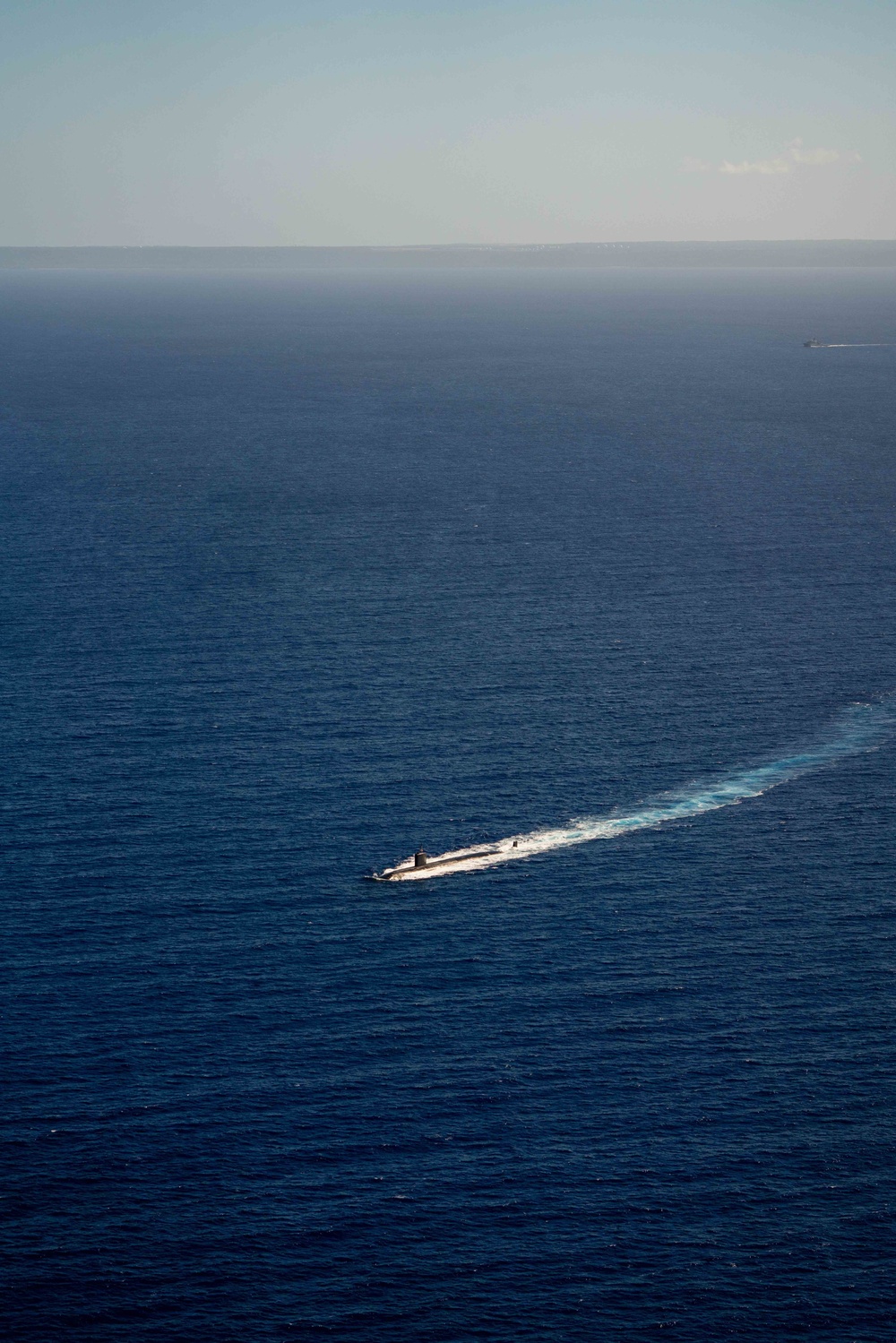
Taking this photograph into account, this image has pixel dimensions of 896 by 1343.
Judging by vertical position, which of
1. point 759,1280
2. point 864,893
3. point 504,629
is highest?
point 504,629

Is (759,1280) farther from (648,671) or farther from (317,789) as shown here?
(648,671)

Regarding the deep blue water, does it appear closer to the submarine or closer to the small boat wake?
the small boat wake

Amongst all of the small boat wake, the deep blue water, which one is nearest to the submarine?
the small boat wake

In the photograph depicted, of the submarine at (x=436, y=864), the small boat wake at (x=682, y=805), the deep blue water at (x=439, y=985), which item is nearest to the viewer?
the deep blue water at (x=439, y=985)

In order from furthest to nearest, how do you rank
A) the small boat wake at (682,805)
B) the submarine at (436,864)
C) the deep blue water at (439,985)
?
the small boat wake at (682,805) < the submarine at (436,864) < the deep blue water at (439,985)

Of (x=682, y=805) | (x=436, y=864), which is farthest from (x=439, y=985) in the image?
(x=682, y=805)

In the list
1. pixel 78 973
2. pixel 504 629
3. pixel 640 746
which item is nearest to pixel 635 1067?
pixel 78 973

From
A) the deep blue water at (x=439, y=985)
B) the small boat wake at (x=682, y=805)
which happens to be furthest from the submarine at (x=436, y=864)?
the deep blue water at (x=439, y=985)

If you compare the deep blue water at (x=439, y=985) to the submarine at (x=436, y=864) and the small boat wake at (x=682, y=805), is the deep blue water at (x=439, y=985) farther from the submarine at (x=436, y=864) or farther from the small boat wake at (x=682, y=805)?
the submarine at (x=436, y=864)

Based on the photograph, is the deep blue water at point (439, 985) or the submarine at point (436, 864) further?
the submarine at point (436, 864)
